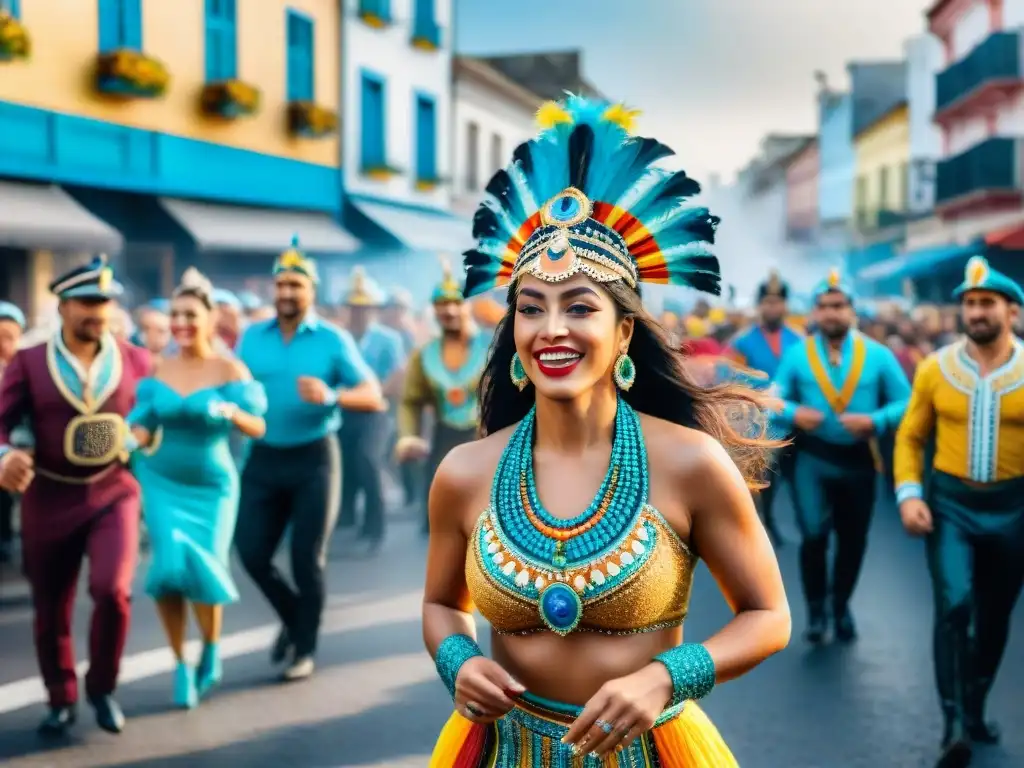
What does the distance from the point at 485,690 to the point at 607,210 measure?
1.09m

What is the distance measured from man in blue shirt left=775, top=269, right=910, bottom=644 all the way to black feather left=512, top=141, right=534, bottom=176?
216 inches

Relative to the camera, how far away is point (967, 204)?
38125 millimetres

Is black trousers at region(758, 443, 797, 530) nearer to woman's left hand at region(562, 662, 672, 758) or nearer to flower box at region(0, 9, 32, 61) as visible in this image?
woman's left hand at region(562, 662, 672, 758)

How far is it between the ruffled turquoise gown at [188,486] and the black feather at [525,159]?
403 cm

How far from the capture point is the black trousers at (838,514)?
879 centimetres

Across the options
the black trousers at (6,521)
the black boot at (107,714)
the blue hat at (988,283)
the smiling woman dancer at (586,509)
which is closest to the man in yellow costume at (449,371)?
the black trousers at (6,521)

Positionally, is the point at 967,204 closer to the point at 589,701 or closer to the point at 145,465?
the point at 145,465

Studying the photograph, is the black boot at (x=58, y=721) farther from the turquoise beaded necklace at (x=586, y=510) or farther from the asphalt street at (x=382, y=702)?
the turquoise beaded necklace at (x=586, y=510)

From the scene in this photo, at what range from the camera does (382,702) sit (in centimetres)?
732

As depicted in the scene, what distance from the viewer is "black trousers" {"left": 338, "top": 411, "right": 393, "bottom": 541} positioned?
1224 cm

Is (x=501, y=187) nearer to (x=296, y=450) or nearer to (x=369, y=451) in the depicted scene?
(x=296, y=450)

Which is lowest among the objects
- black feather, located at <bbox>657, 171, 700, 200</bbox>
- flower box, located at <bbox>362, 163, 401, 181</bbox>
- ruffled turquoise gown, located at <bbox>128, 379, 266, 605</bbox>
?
ruffled turquoise gown, located at <bbox>128, 379, 266, 605</bbox>

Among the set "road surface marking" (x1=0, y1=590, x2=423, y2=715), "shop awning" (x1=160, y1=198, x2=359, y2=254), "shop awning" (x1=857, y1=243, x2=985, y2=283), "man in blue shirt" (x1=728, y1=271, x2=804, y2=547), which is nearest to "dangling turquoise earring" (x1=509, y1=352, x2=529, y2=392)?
"road surface marking" (x1=0, y1=590, x2=423, y2=715)

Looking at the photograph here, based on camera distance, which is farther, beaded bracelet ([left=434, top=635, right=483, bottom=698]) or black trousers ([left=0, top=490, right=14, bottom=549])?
A: black trousers ([left=0, top=490, right=14, bottom=549])
